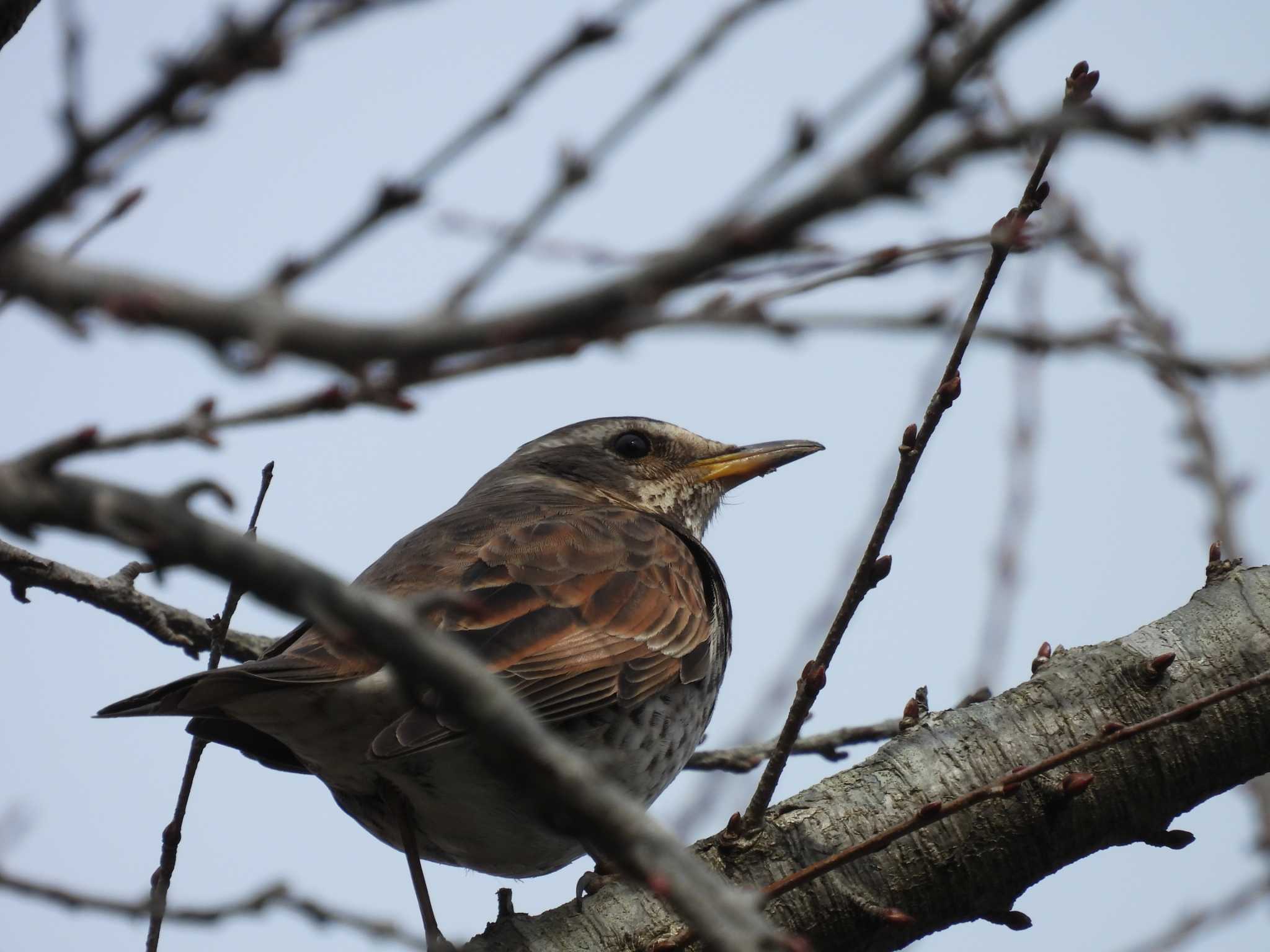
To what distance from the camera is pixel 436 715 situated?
175 inches

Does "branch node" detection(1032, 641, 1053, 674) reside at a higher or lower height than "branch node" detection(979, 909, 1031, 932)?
higher

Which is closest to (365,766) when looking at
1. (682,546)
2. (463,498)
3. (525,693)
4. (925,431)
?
(525,693)

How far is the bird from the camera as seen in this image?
4.81m

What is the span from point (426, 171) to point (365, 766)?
346 cm

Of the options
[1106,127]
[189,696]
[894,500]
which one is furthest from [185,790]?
[1106,127]

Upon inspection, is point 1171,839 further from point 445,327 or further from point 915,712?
point 445,327

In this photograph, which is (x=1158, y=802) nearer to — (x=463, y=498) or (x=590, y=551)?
(x=590, y=551)

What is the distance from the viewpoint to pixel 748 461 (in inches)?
307

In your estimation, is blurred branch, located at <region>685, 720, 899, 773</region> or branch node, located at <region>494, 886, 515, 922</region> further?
blurred branch, located at <region>685, 720, 899, 773</region>

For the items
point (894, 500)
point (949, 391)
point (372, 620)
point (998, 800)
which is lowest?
point (372, 620)

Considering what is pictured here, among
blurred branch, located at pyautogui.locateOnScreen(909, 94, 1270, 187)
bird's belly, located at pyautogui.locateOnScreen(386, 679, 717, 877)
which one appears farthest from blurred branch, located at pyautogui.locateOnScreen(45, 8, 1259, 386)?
bird's belly, located at pyautogui.locateOnScreen(386, 679, 717, 877)

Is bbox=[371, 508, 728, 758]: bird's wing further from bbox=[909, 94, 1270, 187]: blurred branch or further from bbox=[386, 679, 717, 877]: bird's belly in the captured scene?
bbox=[909, 94, 1270, 187]: blurred branch

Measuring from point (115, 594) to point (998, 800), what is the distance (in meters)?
3.24

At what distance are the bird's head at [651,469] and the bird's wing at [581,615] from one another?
3.93ft
